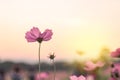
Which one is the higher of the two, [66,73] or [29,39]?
[29,39]

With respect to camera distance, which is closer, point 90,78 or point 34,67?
point 90,78

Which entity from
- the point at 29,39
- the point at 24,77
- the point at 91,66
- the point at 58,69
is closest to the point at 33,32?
the point at 29,39

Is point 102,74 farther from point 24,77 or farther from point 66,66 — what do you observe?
point 24,77

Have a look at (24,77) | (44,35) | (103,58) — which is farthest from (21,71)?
(44,35)

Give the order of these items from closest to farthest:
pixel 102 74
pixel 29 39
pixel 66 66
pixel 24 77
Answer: pixel 29 39 < pixel 102 74 < pixel 66 66 < pixel 24 77

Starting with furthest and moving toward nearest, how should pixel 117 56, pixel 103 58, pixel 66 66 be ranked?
pixel 66 66 → pixel 103 58 → pixel 117 56

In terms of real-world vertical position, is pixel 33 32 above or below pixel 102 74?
above

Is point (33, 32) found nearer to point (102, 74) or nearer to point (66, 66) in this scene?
point (102, 74)

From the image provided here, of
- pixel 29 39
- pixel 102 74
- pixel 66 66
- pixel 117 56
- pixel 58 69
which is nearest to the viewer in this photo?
pixel 29 39

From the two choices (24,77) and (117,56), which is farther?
(24,77)
